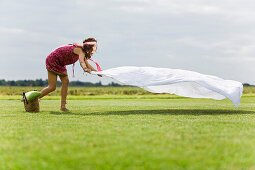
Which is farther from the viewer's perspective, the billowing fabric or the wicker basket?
the wicker basket

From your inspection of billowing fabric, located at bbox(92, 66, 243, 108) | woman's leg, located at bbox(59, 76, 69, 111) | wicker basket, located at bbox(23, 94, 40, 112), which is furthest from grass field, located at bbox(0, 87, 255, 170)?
woman's leg, located at bbox(59, 76, 69, 111)

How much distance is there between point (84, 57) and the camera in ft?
22.6

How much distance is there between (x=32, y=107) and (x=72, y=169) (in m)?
4.89

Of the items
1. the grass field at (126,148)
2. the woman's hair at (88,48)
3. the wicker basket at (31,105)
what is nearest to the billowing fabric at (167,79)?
the woman's hair at (88,48)

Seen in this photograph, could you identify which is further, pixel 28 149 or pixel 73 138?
pixel 73 138

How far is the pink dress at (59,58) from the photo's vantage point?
22.8ft

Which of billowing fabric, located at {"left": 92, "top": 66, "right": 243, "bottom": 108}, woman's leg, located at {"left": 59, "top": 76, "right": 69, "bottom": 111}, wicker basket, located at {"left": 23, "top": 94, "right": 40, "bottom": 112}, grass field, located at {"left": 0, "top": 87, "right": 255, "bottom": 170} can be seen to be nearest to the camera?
grass field, located at {"left": 0, "top": 87, "right": 255, "bottom": 170}

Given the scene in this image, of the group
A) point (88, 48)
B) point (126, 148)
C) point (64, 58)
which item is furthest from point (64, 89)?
point (126, 148)

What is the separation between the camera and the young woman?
22.5 ft

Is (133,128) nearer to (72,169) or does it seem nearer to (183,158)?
(183,158)

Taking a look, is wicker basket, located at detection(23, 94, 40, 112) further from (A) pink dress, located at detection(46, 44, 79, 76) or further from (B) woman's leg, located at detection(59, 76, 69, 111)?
(A) pink dress, located at detection(46, 44, 79, 76)

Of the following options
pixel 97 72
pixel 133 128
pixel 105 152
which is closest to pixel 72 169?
pixel 105 152

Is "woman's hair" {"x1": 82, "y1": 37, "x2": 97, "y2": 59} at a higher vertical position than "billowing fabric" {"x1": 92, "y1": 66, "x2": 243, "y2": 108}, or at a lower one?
higher

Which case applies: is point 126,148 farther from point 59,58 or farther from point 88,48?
point 59,58
